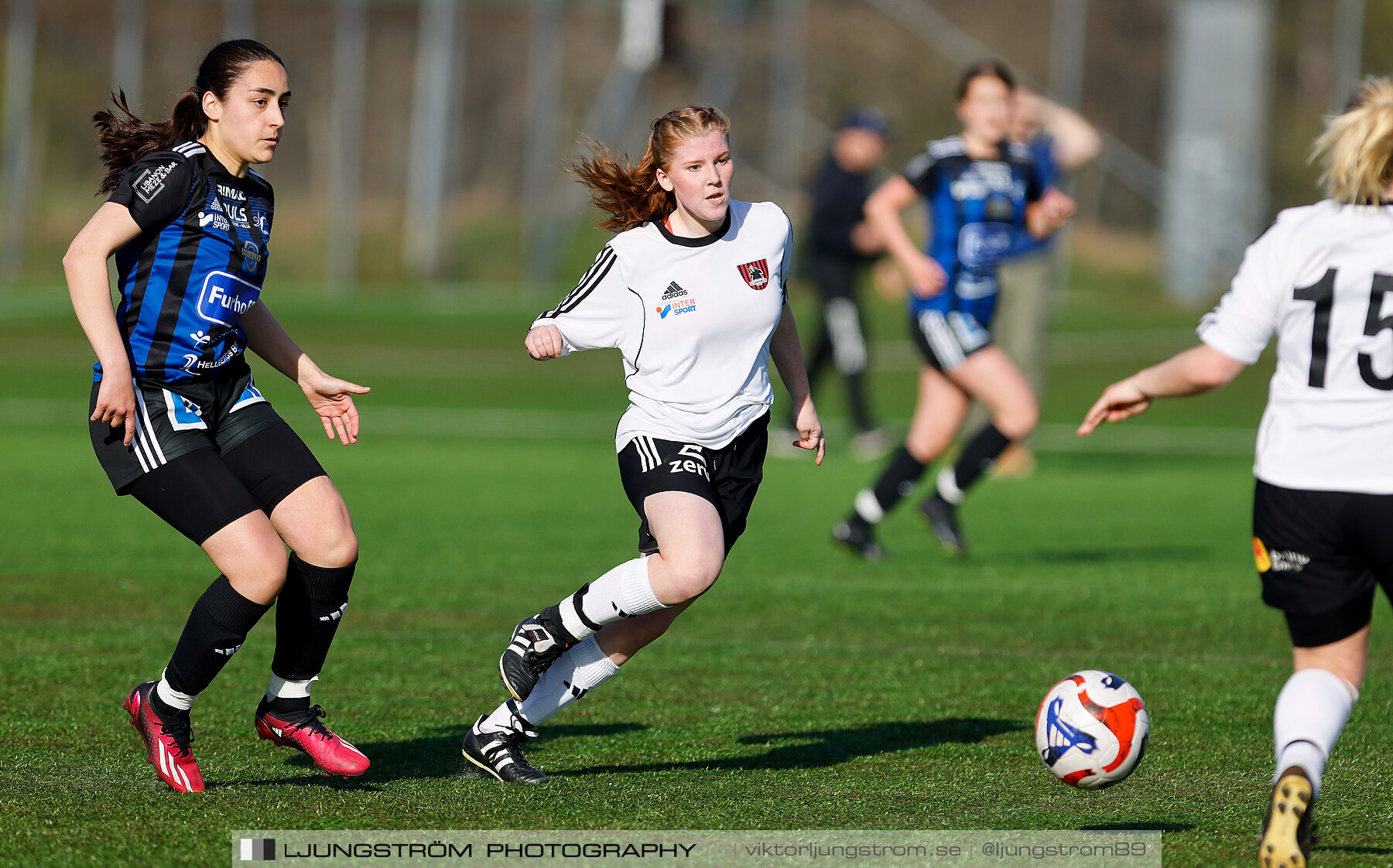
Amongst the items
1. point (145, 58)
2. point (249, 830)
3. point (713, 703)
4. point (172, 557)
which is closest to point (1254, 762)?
point (713, 703)

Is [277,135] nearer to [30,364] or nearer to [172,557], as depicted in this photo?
[172,557]

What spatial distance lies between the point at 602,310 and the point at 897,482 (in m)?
4.50

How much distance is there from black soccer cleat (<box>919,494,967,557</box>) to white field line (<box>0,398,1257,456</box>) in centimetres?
592

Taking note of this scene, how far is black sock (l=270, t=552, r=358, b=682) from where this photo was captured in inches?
181

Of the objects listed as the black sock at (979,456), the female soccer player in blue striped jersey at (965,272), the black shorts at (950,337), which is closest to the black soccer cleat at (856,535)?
the female soccer player in blue striped jersey at (965,272)

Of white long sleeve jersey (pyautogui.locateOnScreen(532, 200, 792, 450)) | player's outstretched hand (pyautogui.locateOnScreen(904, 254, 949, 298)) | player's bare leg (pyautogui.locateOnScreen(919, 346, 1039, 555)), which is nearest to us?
white long sleeve jersey (pyautogui.locateOnScreen(532, 200, 792, 450))

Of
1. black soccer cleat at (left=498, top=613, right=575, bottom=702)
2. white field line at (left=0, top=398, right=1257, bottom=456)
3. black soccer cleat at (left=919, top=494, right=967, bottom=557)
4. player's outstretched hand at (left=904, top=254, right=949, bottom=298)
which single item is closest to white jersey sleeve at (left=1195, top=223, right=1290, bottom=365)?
black soccer cleat at (left=498, top=613, right=575, bottom=702)

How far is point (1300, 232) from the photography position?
3.54m

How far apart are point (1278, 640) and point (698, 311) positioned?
3565 millimetres

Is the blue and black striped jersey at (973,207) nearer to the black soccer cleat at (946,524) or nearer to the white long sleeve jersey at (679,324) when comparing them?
the black soccer cleat at (946,524)

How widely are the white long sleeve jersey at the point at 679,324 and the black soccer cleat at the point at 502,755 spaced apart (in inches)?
34.7

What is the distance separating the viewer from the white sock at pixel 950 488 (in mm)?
9102

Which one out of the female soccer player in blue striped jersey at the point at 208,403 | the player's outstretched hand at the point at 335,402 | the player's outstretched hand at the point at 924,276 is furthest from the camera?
the player's outstretched hand at the point at 924,276

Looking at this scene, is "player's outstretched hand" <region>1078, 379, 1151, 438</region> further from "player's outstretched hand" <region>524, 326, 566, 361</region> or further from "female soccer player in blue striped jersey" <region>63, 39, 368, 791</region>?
"female soccer player in blue striped jersey" <region>63, 39, 368, 791</region>
